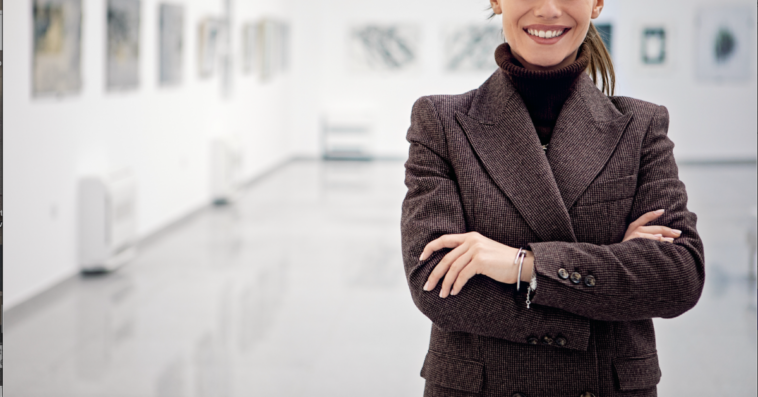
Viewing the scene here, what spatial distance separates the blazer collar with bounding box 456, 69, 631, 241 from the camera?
6.04ft

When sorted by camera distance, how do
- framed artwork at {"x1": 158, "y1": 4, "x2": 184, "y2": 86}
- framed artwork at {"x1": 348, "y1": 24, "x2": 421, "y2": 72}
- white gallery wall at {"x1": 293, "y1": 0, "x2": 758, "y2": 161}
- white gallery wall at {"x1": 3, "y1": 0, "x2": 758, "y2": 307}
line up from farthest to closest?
framed artwork at {"x1": 348, "y1": 24, "x2": 421, "y2": 72} → white gallery wall at {"x1": 293, "y1": 0, "x2": 758, "y2": 161} → framed artwork at {"x1": 158, "y1": 4, "x2": 184, "y2": 86} → white gallery wall at {"x1": 3, "y1": 0, "x2": 758, "y2": 307}

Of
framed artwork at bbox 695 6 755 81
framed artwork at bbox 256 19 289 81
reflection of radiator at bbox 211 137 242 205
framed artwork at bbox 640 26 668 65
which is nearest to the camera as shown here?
reflection of radiator at bbox 211 137 242 205

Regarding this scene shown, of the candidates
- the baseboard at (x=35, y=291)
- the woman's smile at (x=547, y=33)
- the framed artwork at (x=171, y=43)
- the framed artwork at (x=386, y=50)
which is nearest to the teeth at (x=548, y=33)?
the woman's smile at (x=547, y=33)

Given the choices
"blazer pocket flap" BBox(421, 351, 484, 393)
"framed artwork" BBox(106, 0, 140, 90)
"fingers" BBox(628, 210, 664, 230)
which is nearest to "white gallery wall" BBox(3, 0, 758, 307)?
"framed artwork" BBox(106, 0, 140, 90)

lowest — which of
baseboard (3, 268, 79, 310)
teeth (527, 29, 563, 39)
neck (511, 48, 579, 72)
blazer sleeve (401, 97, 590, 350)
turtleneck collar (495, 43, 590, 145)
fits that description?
baseboard (3, 268, 79, 310)

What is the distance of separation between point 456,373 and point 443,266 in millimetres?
259

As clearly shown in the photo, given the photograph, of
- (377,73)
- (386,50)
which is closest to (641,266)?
(377,73)

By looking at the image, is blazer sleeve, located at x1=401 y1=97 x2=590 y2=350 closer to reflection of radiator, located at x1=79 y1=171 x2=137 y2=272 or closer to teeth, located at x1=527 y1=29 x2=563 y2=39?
teeth, located at x1=527 y1=29 x2=563 y2=39

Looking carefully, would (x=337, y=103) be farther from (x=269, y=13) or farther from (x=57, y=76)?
(x=57, y=76)

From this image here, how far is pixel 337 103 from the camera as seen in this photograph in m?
20.3

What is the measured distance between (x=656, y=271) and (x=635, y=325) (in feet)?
0.50

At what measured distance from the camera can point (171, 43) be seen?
1052 cm

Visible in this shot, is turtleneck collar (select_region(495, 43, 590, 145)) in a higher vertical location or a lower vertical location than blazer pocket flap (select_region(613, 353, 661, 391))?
higher

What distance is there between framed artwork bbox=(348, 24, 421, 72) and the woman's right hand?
18.7m
